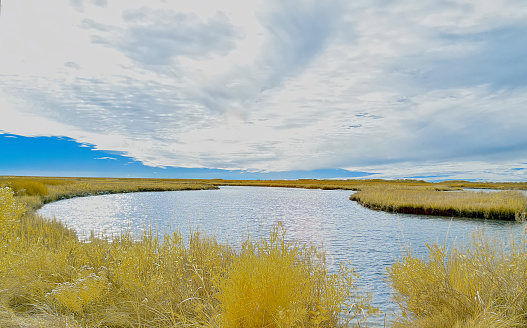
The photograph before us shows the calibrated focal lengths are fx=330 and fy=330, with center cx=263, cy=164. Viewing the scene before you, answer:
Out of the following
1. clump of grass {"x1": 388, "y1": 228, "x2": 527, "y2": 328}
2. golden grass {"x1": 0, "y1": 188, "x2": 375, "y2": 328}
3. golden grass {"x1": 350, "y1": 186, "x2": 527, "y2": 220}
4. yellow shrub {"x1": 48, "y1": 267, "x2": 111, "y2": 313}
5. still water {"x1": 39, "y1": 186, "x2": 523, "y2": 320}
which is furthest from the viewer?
golden grass {"x1": 350, "y1": 186, "x2": 527, "y2": 220}

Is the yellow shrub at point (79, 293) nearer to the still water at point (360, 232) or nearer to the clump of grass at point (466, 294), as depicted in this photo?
the still water at point (360, 232)

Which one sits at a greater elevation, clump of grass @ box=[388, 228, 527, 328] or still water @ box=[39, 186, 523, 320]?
clump of grass @ box=[388, 228, 527, 328]

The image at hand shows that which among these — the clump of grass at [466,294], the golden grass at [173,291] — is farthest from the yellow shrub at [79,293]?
the clump of grass at [466,294]

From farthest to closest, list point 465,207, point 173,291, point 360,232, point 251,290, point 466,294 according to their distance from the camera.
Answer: point 465,207
point 360,232
point 173,291
point 466,294
point 251,290

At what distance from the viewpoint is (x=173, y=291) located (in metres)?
5.68

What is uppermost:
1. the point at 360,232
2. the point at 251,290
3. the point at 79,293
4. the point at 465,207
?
the point at 251,290

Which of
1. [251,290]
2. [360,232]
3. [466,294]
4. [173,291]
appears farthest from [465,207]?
[251,290]

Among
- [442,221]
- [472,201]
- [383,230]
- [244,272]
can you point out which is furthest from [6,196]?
[472,201]

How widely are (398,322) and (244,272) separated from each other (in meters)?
2.64

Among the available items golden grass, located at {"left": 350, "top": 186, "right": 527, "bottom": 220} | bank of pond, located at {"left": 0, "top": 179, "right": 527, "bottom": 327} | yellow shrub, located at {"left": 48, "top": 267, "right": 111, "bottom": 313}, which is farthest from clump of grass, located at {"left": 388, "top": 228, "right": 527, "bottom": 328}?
golden grass, located at {"left": 350, "top": 186, "right": 527, "bottom": 220}

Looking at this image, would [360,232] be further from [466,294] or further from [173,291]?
[173,291]

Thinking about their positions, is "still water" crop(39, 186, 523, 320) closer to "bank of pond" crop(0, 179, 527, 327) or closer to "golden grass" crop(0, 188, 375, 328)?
"bank of pond" crop(0, 179, 527, 327)

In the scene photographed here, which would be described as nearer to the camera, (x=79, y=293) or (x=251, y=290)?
(x=251, y=290)

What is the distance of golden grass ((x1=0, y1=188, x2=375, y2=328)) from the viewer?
4164 millimetres
